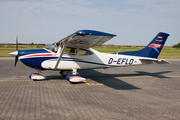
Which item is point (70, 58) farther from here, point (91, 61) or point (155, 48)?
point (155, 48)

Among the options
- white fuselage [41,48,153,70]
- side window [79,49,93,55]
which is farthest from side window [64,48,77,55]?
side window [79,49,93,55]

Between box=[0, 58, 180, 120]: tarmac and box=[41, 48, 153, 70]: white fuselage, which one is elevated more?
box=[41, 48, 153, 70]: white fuselage

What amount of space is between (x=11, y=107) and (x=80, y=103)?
2.11 meters

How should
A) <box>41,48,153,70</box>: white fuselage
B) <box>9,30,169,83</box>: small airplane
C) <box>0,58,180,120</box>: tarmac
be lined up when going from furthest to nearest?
<box>41,48,153,70</box>: white fuselage, <box>9,30,169,83</box>: small airplane, <box>0,58,180,120</box>: tarmac

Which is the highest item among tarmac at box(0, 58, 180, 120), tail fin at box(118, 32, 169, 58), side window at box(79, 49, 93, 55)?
tail fin at box(118, 32, 169, 58)

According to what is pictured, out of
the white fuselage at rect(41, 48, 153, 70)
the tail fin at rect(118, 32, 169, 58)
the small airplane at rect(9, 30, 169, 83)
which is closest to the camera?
the small airplane at rect(9, 30, 169, 83)

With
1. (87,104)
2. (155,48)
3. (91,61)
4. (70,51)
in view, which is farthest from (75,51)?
→ (155,48)

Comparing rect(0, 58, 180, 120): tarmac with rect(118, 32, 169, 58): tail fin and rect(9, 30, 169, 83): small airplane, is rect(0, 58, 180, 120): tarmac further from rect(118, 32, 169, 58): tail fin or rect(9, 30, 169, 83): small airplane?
rect(118, 32, 169, 58): tail fin

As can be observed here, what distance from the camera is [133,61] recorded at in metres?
10.4

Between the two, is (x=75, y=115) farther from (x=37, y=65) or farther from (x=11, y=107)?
(x=37, y=65)

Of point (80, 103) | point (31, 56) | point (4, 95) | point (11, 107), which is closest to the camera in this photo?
point (11, 107)

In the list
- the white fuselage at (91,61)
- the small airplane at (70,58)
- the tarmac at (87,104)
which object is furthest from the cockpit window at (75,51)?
the tarmac at (87,104)

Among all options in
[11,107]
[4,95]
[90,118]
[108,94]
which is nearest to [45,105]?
[11,107]

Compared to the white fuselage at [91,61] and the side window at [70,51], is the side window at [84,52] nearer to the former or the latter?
the white fuselage at [91,61]
